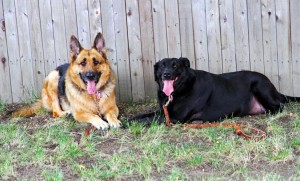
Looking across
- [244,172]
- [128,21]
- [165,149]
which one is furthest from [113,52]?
[244,172]

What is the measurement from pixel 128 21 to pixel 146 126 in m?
1.76

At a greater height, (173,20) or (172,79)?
(173,20)

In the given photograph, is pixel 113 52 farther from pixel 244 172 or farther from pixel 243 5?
pixel 244 172

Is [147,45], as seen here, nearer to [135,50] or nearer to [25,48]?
[135,50]

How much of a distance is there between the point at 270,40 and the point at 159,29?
1464mm

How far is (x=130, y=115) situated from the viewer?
754 centimetres

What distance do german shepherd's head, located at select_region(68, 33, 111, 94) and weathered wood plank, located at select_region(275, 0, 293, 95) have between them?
223cm

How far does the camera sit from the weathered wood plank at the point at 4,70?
319 inches

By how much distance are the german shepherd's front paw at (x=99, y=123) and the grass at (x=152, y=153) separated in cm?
12

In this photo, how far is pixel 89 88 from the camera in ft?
23.3

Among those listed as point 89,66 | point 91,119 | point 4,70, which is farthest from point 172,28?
point 4,70

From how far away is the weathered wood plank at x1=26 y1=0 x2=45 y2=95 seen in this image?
7.97 m

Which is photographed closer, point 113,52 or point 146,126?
point 146,126

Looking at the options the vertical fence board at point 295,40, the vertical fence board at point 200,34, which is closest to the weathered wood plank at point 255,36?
the vertical fence board at point 295,40
